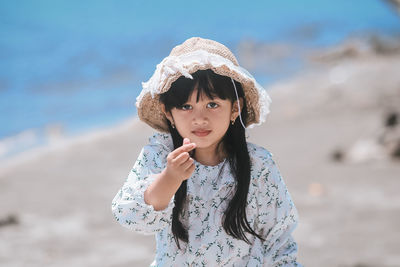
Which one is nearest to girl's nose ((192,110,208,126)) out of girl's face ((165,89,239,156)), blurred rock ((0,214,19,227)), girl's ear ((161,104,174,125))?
girl's face ((165,89,239,156))

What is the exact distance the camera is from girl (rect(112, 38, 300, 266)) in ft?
6.88

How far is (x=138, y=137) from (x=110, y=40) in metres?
12.7

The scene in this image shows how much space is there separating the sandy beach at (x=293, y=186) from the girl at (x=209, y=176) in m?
2.42

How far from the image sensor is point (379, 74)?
10.9 metres

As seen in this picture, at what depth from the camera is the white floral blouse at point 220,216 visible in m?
2.19

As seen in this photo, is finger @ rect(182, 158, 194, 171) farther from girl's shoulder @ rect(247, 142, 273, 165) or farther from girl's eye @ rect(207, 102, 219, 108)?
girl's shoulder @ rect(247, 142, 273, 165)

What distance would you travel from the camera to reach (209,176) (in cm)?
225

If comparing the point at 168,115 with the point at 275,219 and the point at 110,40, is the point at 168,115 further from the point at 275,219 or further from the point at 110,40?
the point at 110,40

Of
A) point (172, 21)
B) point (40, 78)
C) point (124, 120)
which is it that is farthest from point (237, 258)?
point (172, 21)

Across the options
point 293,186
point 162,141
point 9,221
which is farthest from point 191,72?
point 293,186

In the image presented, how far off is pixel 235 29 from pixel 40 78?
10003 millimetres

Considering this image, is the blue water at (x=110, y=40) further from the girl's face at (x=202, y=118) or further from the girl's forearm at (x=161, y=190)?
the girl's forearm at (x=161, y=190)

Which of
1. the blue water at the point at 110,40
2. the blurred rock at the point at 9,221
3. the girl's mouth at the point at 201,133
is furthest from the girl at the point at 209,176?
the blue water at the point at 110,40

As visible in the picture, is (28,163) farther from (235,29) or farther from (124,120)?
(235,29)
